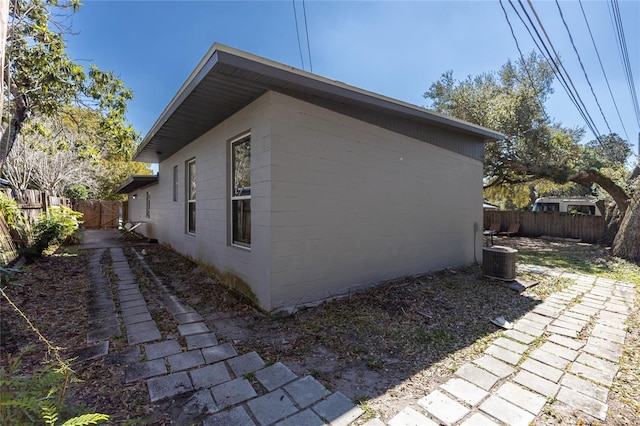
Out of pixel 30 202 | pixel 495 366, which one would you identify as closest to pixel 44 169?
pixel 30 202

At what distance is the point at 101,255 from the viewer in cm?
734

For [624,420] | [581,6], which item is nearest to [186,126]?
[624,420]

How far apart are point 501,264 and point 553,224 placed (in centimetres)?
1108

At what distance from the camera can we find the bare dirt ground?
216cm

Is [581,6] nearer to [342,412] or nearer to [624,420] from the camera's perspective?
[624,420]

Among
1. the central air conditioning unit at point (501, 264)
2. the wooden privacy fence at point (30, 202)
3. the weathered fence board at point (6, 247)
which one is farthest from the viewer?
the wooden privacy fence at point (30, 202)

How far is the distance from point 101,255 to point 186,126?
4657mm

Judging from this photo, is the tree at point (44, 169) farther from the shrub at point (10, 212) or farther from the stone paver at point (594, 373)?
the stone paver at point (594, 373)

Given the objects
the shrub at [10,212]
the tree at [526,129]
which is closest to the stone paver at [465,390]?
the shrub at [10,212]

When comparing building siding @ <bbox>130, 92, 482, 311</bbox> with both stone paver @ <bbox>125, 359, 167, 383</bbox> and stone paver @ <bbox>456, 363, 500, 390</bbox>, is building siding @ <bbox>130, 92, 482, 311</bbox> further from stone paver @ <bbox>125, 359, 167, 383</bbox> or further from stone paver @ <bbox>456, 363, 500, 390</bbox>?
stone paver @ <bbox>456, 363, 500, 390</bbox>

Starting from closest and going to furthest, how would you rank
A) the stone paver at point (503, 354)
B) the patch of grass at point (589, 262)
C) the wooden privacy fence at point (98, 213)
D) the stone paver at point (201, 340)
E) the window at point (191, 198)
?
the stone paver at point (503, 354), the stone paver at point (201, 340), the patch of grass at point (589, 262), the window at point (191, 198), the wooden privacy fence at point (98, 213)

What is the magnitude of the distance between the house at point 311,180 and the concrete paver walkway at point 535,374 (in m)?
1.99

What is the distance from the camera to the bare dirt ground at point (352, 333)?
7.10 feet

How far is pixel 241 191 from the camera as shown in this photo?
4.58 m
